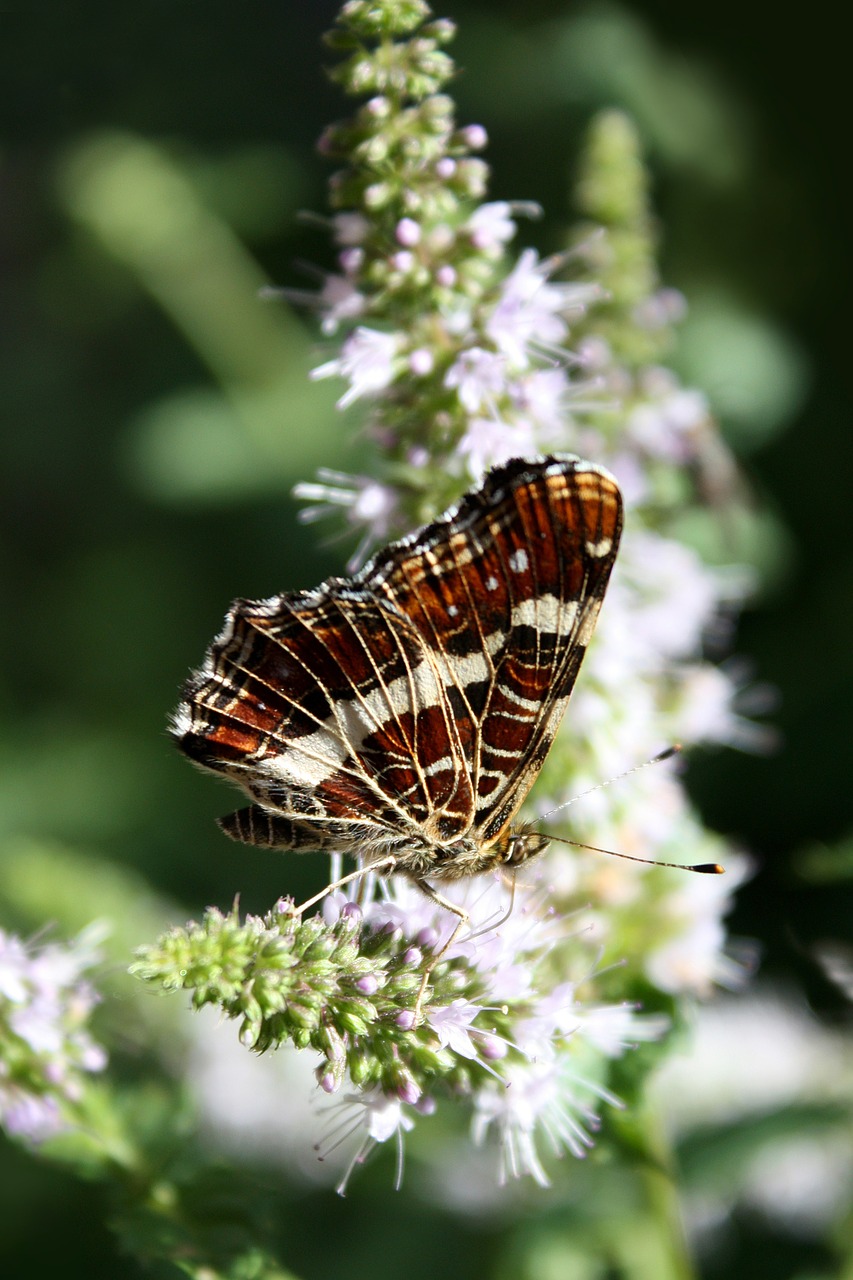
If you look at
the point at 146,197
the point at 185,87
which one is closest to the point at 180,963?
the point at 146,197

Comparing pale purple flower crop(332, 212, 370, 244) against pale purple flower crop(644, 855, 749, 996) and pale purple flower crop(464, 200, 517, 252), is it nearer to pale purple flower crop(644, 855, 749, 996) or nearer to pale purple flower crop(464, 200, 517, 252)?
pale purple flower crop(464, 200, 517, 252)

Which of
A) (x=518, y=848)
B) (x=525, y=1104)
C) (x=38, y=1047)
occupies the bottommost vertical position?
(x=38, y=1047)

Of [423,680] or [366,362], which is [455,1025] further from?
[366,362]

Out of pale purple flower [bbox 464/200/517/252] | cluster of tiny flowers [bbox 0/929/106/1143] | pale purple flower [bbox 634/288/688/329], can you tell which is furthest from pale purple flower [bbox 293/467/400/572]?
cluster of tiny flowers [bbox 0/929/106/1143]

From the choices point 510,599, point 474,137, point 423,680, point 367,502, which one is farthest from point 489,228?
point 423,680

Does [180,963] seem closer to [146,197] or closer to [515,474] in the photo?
[515,474]
